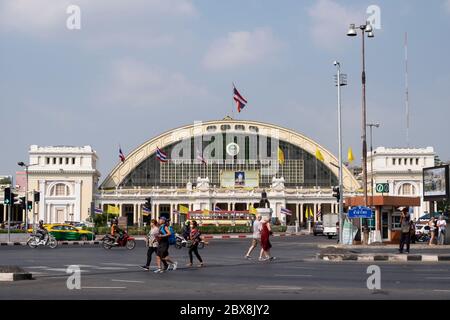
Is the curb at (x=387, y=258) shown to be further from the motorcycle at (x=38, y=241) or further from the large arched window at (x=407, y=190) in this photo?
the large arched window at (x=407, y=190)

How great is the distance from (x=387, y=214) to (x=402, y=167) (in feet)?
332

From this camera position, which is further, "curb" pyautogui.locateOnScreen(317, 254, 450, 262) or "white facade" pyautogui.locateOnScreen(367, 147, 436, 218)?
"white facade" pyautogui.locateOnScreen(367, 147, 436, 218)

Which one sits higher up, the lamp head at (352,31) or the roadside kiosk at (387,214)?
the lamp head at (352,31)

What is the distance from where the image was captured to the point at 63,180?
146 m

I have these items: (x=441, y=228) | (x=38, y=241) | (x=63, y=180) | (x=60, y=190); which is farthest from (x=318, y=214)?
(x=38, y=241)

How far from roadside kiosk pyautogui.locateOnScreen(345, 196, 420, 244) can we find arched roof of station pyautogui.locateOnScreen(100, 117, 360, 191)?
103 m

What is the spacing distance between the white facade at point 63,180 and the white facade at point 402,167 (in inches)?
2198

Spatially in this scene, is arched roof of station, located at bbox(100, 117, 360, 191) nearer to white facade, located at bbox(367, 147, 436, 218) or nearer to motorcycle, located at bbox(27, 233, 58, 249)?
white facade, located at bbox(367, 147, 436, 218)

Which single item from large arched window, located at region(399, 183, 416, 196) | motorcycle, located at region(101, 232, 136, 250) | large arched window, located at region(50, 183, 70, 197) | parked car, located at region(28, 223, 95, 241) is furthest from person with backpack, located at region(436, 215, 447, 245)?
large arched window, located at region(50, 183, 70, 197)

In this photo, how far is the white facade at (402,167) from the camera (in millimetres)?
145750

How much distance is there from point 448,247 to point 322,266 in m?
17.4

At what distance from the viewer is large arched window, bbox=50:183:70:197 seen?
145400 mm

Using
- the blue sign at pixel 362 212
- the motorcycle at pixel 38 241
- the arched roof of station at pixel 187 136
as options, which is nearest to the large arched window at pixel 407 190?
the arched roof of station at pixel 187 136
